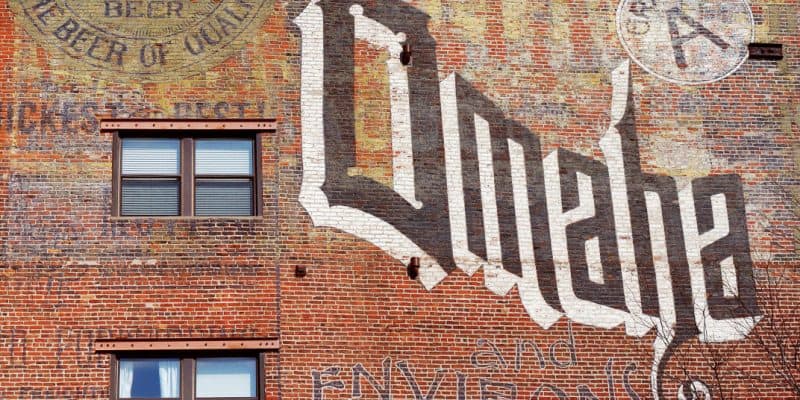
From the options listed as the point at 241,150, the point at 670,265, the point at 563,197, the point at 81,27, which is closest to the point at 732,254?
the point at 670,265

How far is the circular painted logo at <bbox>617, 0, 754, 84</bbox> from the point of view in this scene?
1022 inches

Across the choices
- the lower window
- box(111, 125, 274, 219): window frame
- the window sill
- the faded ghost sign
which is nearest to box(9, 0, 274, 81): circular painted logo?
box(111, 125, 274, 219): window frame

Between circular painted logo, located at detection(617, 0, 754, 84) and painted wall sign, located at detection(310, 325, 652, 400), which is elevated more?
circular painted logo, located at detection(617, 0, 754, 84)

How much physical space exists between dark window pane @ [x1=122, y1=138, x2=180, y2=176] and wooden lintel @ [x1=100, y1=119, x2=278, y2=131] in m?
0.30

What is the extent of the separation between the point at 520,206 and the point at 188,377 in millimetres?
6055

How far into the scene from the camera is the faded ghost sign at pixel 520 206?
Answer: 950 inches

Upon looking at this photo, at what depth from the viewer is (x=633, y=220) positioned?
24797mm

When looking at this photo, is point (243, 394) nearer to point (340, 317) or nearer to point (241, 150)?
point (340, 317)

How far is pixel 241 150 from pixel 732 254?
826 centimetres

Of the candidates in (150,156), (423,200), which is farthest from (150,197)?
→ (423,200)

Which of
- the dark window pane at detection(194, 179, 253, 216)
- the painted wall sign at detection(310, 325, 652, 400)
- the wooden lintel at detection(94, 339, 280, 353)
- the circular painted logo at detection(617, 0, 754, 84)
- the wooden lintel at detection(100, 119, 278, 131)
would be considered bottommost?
the painted wall sign at detection(310, 325, 652, 400)

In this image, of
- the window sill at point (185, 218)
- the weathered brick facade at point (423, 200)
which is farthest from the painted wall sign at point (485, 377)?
the window sill at point (185, 218)

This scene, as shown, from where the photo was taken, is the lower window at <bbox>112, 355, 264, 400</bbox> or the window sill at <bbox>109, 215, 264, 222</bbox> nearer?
the lower window at <bbox>112, 355, 264, 400</bbox>

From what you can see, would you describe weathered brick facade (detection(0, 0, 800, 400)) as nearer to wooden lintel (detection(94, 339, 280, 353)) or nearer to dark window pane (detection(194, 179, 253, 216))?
wooden lintel (detection(94, 339, 280, 353))
